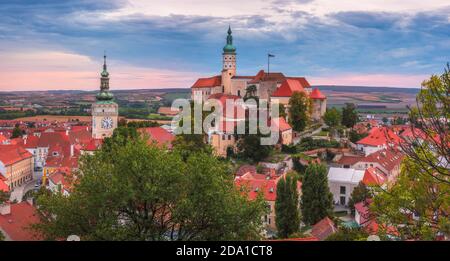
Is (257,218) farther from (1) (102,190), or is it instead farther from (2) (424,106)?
(2) (424,106)

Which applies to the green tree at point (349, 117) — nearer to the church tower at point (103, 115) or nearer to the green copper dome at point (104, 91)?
the church tower at point (103, 115)

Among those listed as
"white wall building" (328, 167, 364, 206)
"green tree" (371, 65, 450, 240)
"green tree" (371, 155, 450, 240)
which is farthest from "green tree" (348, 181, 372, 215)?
"green tree" (371, 155, 450, 240)

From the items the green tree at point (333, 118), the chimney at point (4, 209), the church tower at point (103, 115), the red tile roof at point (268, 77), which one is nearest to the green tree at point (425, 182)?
the chimney at point (4, 209)

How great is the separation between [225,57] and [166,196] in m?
53.4

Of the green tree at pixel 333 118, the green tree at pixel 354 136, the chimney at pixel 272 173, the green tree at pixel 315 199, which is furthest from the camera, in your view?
the green tree at pixel 333 118

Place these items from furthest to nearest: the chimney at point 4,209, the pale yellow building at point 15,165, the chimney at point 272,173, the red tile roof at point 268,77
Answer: the red tile roof at point 268,77, the pale yellow building at point 15,165, the chimney at point 272,173, the chimney at point 4,209

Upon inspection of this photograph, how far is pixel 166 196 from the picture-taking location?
34.5 feet

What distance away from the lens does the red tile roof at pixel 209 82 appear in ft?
208

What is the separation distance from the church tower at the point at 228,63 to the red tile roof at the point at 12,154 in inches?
881

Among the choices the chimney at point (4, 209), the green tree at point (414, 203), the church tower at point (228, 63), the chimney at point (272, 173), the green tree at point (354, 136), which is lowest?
the chimney at point (272, 173)

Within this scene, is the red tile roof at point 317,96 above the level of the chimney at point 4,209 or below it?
above

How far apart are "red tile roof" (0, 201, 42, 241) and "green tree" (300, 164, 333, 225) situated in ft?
40.8
